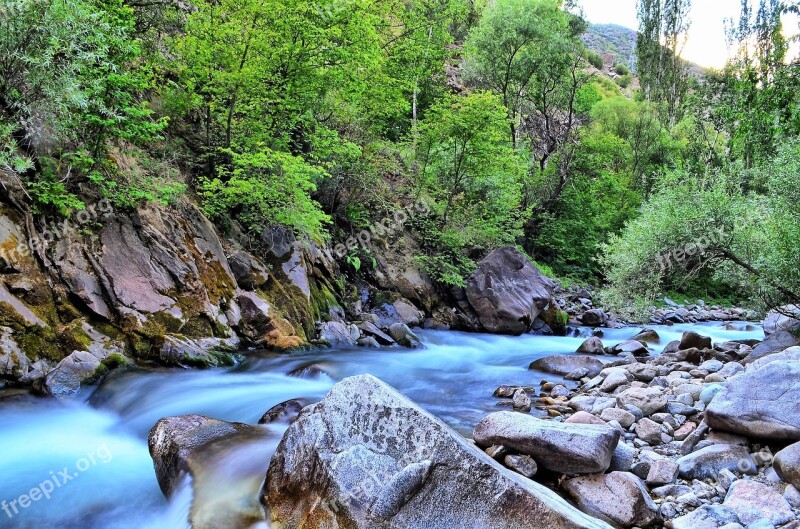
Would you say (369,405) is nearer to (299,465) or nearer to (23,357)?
(299,465)

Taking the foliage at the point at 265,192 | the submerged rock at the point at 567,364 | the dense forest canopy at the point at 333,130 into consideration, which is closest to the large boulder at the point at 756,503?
the submerged rock at the point at 567,364

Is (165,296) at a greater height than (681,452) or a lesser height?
greater

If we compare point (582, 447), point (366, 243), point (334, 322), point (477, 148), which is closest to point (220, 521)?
point (582, 447)

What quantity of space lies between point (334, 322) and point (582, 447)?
9.24m

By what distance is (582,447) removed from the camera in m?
4.66

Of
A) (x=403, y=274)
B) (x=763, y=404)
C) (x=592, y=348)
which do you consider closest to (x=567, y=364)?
(x=592, y=348)

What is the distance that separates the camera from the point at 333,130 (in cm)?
1445

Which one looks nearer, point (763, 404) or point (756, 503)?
point (756, 503)

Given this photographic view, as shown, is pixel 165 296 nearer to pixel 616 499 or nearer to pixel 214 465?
pixel 214 465

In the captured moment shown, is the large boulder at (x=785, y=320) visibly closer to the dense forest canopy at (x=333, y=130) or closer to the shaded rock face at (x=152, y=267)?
the dense forest canopy at (x=333, y=130)

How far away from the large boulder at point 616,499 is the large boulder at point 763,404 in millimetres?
1652

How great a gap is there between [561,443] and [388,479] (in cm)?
201

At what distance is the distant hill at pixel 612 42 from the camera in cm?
8269

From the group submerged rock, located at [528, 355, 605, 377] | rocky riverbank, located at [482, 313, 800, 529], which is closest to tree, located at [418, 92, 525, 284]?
submerged rock, located at [528, 355, 605, 377]
